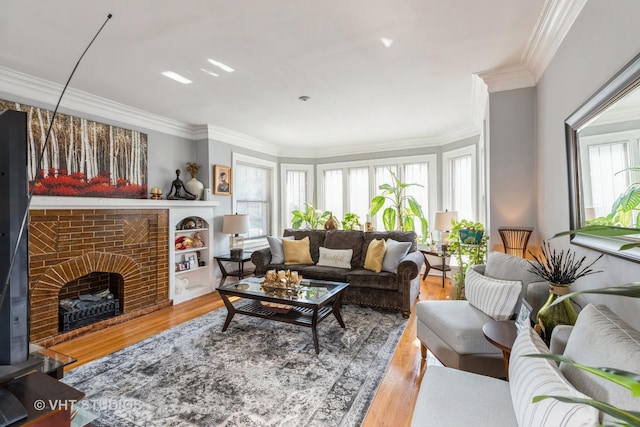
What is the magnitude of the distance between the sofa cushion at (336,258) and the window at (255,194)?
1660 millimetres

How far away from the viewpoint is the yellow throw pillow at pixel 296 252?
4.43m

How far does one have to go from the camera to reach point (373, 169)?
5957 millimetres

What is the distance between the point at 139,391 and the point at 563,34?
12.0ft

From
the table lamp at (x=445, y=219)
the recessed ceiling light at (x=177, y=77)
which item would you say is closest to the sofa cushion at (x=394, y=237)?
the table lamp at (x=445, y=219)

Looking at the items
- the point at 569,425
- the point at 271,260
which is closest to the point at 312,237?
the point at 271,260

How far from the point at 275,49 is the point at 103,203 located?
2444 millimetres

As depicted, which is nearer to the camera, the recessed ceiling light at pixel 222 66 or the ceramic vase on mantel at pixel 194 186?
the recessed ceiling light at pixel 222 66

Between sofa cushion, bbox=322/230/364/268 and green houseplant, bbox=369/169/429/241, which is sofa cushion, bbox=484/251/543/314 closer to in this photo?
sofa cushion, bbox=322/230/364/268

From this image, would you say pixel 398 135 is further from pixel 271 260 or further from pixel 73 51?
pixel 73 51

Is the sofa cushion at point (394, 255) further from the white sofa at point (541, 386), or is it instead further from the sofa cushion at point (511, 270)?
the white sofa at point (541, 386)

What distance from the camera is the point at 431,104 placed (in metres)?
3.75

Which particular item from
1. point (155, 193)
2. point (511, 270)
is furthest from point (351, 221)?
point (511, 270)

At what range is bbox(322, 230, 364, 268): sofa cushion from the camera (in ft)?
14.1

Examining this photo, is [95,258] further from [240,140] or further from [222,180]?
[240,140]
